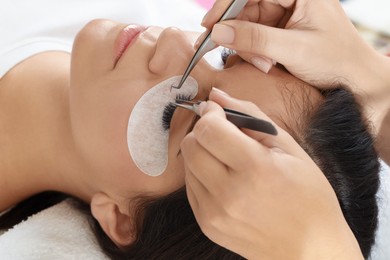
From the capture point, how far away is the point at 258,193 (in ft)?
2.02

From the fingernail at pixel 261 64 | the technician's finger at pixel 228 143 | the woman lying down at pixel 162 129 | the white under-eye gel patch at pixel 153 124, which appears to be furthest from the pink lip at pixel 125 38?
the technician's finger at pixel 228 143

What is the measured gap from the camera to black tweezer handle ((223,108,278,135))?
584 millimetres

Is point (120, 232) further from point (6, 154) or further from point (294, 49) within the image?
point (294, 49)

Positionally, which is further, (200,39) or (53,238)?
(53,238)

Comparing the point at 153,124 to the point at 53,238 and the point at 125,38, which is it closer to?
the point at 125,38

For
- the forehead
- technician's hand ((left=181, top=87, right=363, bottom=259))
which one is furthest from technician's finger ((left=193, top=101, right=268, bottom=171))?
the forehead

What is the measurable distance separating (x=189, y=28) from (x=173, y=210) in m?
0.75

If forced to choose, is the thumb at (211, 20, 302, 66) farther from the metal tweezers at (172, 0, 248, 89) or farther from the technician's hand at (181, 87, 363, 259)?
the technician's hand at (181, 87, 363, 259)

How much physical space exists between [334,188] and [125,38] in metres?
0.47

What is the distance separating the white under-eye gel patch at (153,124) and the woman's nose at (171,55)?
21 mm

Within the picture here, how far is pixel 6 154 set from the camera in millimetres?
1093

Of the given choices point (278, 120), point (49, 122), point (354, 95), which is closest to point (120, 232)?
point (49, 122)

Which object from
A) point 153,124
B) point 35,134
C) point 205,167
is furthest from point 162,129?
point 35,134

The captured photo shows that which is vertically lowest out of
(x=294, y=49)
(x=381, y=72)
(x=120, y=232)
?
(x=120, y=232)
